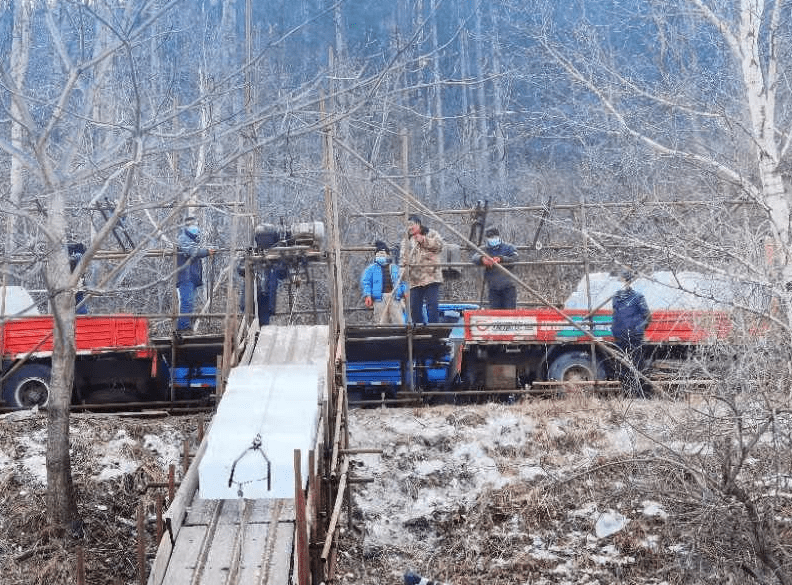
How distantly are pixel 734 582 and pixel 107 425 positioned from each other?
8060mm

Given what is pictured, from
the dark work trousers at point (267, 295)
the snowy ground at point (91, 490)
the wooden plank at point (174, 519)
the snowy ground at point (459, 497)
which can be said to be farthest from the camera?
the dark work trousers at point (267, 295)

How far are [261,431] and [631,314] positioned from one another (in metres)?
6.77

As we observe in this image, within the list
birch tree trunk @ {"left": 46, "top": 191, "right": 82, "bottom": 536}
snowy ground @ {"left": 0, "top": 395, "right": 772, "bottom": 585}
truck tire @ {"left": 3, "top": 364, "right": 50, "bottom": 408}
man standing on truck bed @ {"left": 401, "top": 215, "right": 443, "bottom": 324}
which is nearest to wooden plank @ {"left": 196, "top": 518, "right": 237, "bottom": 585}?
snowy ground @ {"left": 0, "top": 395, "right": 772, "bottom": 585}

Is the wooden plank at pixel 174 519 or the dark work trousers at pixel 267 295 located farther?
the dark work trousers at pixel 267 295

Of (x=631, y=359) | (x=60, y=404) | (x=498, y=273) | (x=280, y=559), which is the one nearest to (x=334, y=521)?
(x=280, y=559)

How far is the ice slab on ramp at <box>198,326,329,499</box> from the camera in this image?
363 inches

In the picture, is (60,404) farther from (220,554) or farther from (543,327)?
(543,327)

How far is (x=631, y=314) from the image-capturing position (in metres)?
14.1

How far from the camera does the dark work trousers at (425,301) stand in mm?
15219

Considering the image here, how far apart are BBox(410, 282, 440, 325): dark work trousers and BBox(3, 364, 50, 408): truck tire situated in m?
5.70

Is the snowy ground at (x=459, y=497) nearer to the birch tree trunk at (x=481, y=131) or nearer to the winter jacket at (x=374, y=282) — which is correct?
the winter jacket at (x=374, y=282)

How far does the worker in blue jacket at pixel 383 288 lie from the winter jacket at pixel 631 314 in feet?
11.1

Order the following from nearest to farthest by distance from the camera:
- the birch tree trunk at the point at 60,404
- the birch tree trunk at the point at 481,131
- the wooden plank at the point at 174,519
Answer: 1. the wooden plank at the point at 174,519
2. the birch tree trunk at the point at 60,404
3. the birch tree trunk at the point at 481,131

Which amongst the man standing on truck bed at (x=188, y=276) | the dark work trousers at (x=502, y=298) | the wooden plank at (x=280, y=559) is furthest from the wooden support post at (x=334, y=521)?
the dark work trousers at (x=502, y=298)
